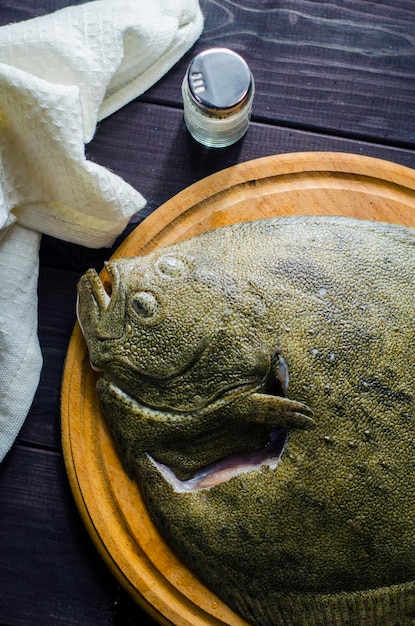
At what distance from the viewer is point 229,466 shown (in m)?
1.32

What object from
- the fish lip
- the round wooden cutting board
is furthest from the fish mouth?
the round wooden cutting board

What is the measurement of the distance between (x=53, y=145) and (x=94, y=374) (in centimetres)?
44

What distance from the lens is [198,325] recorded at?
49.3 inches

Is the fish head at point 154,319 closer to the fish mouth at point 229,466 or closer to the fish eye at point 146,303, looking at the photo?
the fish eye at point 146,303

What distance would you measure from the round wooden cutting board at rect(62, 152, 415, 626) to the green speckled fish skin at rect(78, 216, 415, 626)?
0.12 meters

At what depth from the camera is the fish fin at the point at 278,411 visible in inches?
48.1

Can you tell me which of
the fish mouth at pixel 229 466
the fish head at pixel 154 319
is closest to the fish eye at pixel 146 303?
the fish head at pixel 154 319

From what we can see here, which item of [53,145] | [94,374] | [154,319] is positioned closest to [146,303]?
[154,319]

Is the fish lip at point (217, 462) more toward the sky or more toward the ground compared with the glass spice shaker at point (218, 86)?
more toward the ground

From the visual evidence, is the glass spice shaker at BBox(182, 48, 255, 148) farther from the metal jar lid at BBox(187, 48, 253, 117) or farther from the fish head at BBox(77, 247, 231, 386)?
the fish head at BBox(77, 247, 231, 386)

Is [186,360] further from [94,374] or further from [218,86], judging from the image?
[218,86]

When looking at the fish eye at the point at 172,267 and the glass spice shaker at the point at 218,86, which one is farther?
the glass spice shaker at the point at 218,86

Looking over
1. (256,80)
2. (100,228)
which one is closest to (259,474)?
(100,228)

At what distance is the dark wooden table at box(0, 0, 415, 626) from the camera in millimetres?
1483
